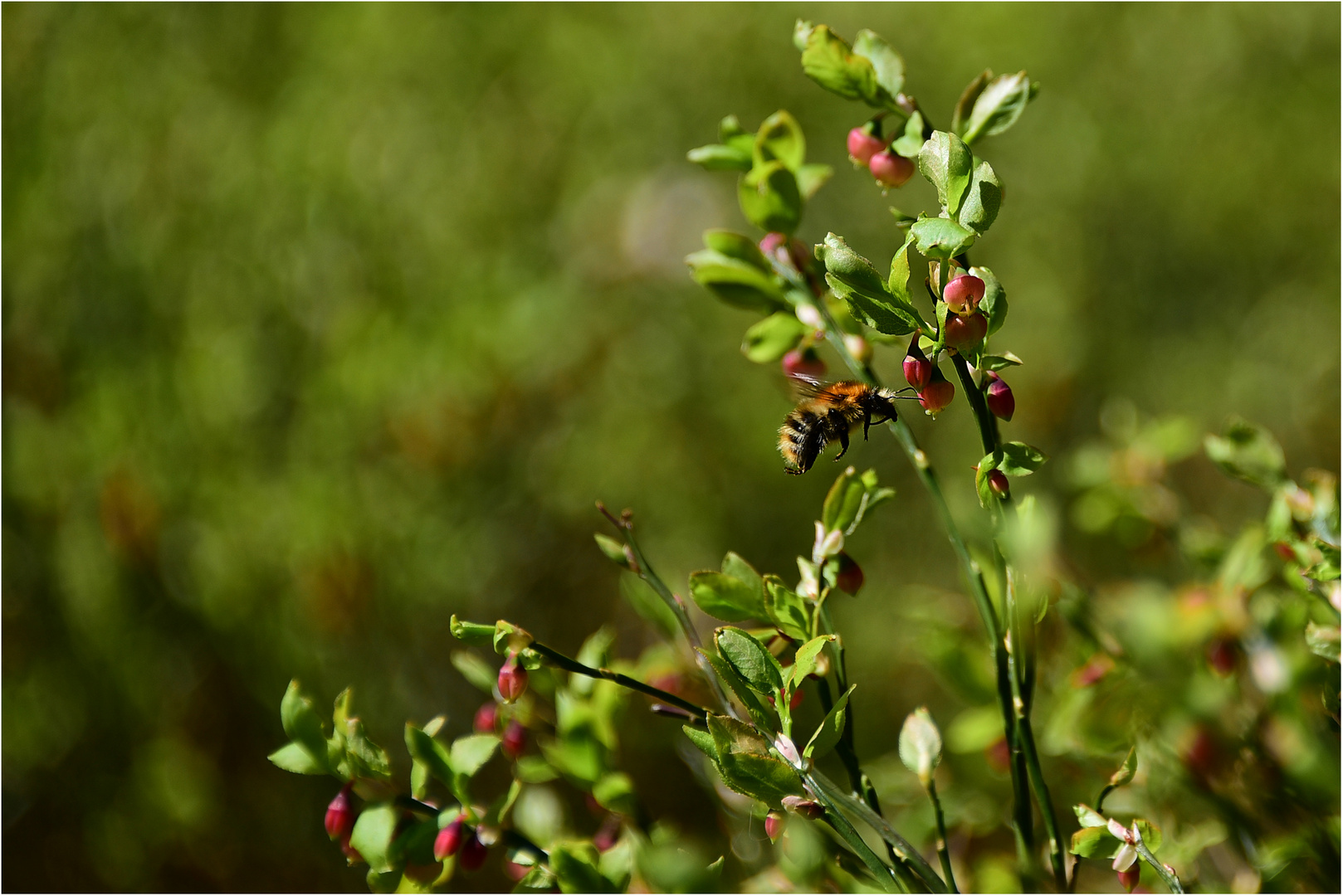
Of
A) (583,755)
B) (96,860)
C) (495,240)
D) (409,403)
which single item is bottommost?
(96,860)

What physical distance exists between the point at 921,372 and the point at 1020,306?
1.55m

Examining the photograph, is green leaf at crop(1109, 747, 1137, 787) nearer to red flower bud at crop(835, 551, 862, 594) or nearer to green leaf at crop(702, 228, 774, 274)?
red flower bud at crop(835, 551, 862, 594)

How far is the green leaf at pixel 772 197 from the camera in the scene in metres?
0.46

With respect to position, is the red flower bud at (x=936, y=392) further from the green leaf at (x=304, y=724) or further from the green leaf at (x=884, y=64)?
the green leaf at (x=304, y=724)

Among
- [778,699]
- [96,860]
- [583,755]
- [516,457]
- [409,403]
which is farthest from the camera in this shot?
[516,457]

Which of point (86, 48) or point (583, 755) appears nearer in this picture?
point (583, 755)

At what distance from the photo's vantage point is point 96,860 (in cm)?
116

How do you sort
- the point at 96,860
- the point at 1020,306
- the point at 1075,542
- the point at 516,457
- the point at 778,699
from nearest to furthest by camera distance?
the point at 778,699 < the point at 96,860 < the point at 516,457 < the point at 1075,542 < the point at 1020,306

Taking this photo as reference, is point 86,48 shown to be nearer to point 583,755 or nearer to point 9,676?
point 9,676

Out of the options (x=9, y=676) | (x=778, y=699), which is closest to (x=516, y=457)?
(x=9, y=676)

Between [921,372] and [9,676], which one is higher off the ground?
[921,372]

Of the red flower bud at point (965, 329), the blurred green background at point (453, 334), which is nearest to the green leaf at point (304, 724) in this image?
the red flower bud at point (965, 329)

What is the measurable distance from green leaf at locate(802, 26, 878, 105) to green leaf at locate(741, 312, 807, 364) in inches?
5.0

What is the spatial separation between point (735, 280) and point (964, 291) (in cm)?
19
